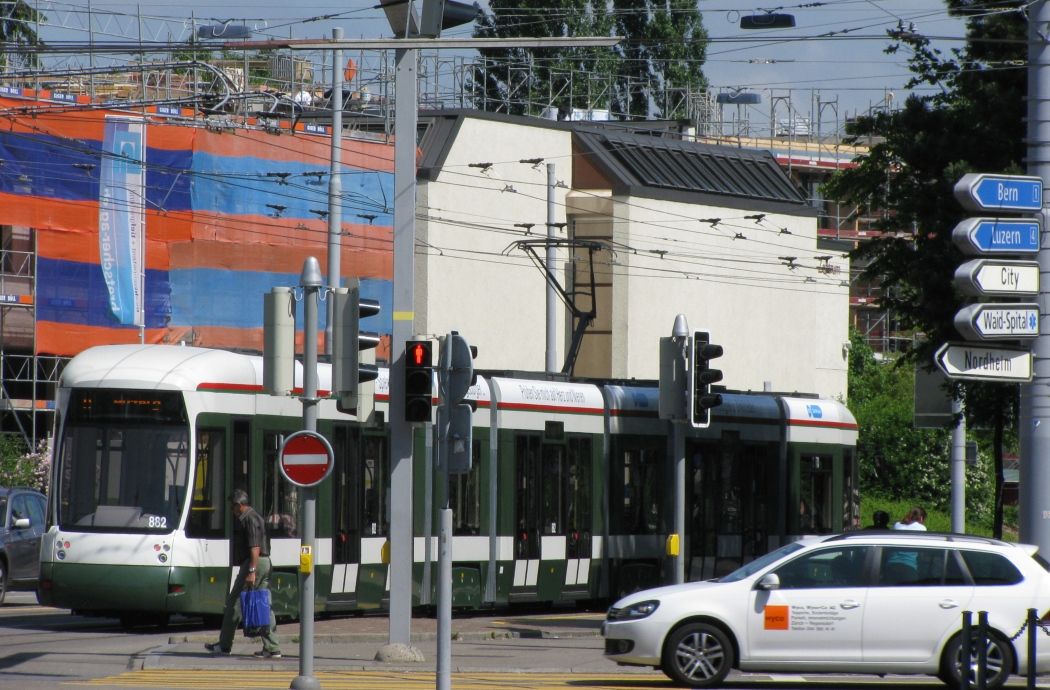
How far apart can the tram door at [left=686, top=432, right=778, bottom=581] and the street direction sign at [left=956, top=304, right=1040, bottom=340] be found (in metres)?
11.7

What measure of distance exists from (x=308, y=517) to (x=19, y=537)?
37.5 ft

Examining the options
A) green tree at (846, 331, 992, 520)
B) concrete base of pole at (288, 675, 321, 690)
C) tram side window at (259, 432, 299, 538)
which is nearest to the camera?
concrete base of pole at (288, 675, 321, 690)

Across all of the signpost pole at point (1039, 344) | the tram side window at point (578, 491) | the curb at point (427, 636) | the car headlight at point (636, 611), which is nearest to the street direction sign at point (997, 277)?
the signpost pole at point (1039, 344)

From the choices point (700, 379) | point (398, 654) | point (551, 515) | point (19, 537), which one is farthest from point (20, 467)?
point (398, 654)

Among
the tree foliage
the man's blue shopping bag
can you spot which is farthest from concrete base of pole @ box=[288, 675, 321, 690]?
the tree foliage

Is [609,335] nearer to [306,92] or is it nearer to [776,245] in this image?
[776,245]

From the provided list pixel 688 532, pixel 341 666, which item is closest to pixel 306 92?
pixel 688 532

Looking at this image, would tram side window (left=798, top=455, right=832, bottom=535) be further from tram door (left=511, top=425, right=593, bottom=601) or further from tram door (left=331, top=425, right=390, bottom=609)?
tram door (left=331, top=425, right=390, bottom=609)

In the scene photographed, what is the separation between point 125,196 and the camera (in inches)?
1736

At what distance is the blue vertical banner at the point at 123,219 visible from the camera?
144 feet

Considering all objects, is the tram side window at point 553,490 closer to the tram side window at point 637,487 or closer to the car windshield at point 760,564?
the tram side window at point 637,487

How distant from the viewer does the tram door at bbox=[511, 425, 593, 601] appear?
76.8 feet

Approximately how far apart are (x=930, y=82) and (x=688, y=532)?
735 centimetres

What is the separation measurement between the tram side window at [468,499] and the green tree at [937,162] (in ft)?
17.5
